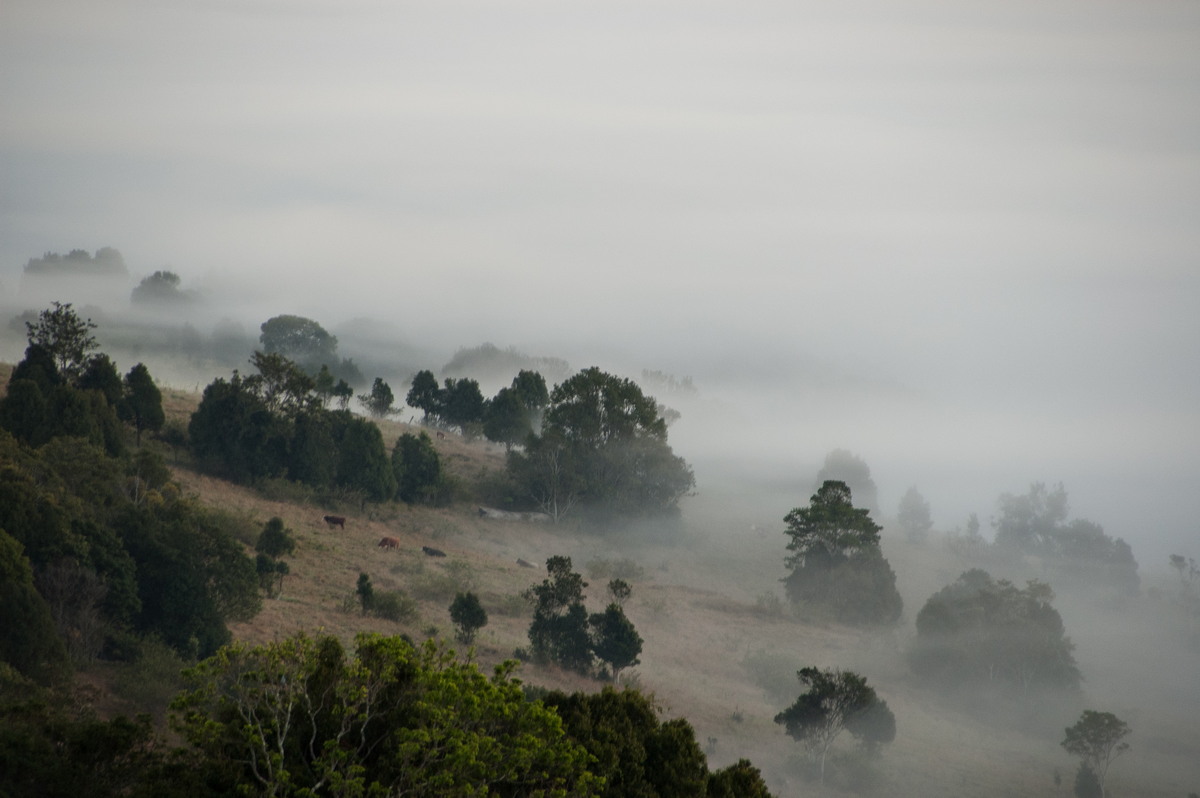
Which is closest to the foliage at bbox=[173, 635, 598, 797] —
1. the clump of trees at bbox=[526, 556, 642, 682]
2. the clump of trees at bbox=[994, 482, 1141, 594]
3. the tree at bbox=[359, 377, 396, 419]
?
the clump of trees at bbox=[526, 556, 642, 682]

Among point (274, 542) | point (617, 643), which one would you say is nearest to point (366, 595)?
point (274, 542)

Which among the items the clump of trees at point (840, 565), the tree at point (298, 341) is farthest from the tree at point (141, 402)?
the tree at point (298, 341)

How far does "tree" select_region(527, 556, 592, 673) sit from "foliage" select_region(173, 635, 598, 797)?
2295 centimetres

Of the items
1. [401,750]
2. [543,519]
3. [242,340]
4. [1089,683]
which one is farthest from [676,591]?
[242,340]

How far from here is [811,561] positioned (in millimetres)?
64312

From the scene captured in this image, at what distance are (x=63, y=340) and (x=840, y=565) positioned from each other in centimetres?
5003

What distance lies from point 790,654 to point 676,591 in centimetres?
1154

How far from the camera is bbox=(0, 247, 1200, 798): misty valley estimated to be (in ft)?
48.3

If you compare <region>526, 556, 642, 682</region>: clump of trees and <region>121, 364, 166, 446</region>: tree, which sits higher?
<region>121, 364, 166, 446</region>: tree

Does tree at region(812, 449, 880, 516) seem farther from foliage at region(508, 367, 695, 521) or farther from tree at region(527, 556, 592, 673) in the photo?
tree at region(527, 556, 592, 673)

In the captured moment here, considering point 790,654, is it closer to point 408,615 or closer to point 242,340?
point 408,615

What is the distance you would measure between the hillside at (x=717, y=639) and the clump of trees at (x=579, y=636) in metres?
0.92

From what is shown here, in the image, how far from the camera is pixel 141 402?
5331 cm

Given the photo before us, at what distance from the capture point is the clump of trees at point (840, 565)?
62281 millimetres
